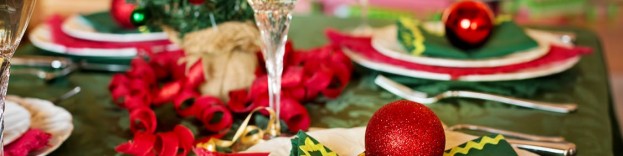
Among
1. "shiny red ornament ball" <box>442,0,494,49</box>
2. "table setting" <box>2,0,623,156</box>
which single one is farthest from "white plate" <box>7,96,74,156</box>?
"shiny red ornament ball" <box>442,0,494,49</box>

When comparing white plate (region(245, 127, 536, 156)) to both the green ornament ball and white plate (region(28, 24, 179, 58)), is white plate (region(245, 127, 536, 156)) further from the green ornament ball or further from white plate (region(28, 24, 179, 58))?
white plate (region(28, 24, 179, 58))

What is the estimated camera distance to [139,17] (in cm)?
92

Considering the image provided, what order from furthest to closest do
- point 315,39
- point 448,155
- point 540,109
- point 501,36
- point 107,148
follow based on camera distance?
1. point 315,39
2. point 501,36
3. point 540,109
4. point 107,148
5. point 448,155

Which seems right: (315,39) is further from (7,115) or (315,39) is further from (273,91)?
(7,115)

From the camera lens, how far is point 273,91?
33.9 inches

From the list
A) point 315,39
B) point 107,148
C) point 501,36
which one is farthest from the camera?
point 315,39

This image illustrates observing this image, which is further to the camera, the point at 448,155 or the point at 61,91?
the point at 61,91

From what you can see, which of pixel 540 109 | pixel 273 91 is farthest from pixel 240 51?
pixel 540 109

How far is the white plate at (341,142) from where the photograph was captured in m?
0.72

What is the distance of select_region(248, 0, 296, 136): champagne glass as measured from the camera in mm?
815

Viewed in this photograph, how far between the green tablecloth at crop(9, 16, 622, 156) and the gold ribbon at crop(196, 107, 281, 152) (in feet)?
0.23

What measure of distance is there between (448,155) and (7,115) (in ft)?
1.53

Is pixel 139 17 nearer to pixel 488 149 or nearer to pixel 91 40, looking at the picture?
pixel 91 40

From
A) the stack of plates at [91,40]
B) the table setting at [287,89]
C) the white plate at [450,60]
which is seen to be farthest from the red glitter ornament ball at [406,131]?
the stack of plates at [91,40]
